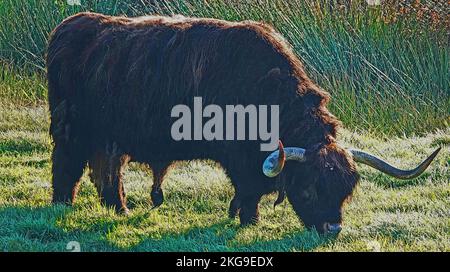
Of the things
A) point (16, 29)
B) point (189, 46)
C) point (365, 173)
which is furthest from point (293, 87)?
point (16, 29)

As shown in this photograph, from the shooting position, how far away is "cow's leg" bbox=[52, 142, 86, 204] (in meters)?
8.27

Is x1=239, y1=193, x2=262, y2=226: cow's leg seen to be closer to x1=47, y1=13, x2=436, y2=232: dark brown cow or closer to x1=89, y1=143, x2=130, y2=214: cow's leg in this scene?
x1=47, y1=13, x2=436, y2=232: dark brown cow

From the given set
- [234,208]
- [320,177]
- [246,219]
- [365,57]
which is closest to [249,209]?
[246,219]

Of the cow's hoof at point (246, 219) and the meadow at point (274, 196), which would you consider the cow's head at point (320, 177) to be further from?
the cow's hoof at point (246, 219)

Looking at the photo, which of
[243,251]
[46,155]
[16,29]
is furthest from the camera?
[16,29]

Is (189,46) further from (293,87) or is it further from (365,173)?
(365,173)

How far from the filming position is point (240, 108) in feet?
25.2

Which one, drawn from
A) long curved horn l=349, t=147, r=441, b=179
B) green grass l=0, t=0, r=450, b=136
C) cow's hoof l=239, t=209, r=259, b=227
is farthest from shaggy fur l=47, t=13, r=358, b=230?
green grass l=0, t=0, r=450, b=136

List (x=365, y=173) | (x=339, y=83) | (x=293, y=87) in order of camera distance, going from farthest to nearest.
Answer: (x=339, y=83) < (x=365, y=173) < (x=293, y=87)

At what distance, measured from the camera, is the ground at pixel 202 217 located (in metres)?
7.25

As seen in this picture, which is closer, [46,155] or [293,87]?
[293,87]
